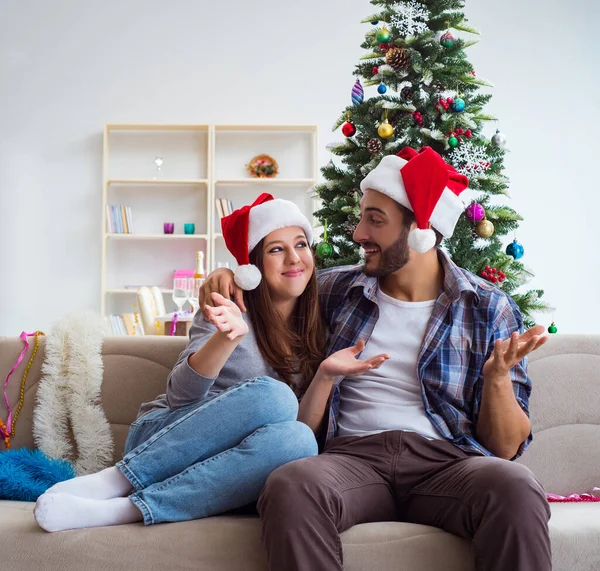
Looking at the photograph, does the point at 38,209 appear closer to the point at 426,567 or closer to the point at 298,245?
the point at 298,245

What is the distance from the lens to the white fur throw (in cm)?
197

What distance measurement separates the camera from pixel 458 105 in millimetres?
2486

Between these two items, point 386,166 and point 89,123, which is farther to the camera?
point 89,123

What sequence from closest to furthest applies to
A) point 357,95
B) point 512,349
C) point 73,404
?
point 512,349, point 73,404, point 357,95

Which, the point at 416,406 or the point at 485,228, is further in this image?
the point at 485,228

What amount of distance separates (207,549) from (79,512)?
27 centimetres

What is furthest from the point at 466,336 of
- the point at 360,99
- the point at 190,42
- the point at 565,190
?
the point at 190,42

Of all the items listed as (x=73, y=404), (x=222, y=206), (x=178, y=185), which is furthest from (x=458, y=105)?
(x=178, y=185)

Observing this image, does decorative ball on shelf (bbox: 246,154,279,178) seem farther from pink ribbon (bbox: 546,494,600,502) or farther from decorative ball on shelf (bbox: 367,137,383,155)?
pink ribbon (bbox: 546,494,600,502)

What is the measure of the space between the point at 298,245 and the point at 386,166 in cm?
31

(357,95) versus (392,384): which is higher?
(357,95)

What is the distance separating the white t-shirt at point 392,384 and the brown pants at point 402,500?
0.05 meters

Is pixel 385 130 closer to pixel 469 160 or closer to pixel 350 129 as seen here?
pixel 350 129

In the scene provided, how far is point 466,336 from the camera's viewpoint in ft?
5.79
